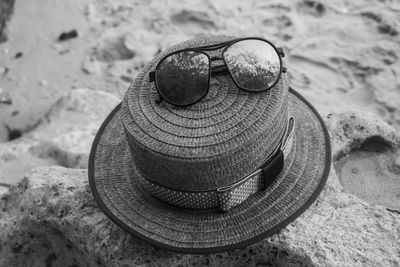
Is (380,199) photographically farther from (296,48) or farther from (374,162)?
(296,48)

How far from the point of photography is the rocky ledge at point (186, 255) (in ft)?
6.09

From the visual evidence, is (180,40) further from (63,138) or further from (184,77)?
(184,77)

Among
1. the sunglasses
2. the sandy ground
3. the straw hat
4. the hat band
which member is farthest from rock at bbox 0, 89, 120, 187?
the sunglasses

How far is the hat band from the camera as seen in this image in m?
1.82

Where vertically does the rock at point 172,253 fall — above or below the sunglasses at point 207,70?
below

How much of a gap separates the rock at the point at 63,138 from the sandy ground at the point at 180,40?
35 cm

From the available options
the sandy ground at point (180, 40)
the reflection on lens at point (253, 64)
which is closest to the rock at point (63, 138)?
the sandy ground at point (180, 40)

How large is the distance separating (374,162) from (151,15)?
259 cm

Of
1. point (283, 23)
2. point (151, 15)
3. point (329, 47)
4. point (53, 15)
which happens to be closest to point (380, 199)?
point (329, 47)

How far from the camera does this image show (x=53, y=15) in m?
4.43

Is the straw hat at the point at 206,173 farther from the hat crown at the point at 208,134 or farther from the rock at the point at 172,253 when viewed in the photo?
the rock at the point at 172,253

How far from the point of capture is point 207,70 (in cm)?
184

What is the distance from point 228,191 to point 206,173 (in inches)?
5.1

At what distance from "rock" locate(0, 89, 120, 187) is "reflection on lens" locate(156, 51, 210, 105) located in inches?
50.9
